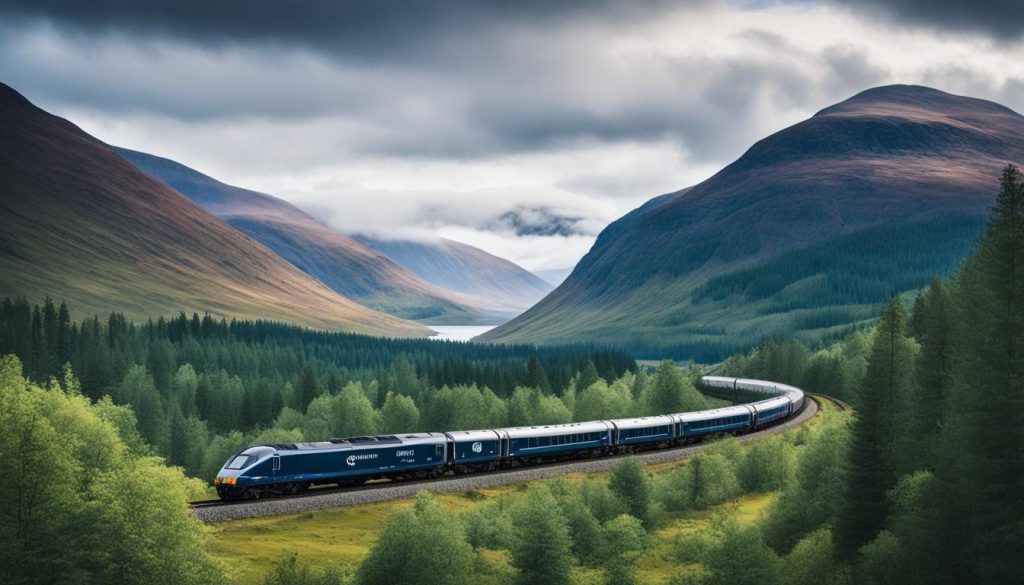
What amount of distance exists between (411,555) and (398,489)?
16.2 metres

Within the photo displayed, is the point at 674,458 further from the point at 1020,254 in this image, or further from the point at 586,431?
the point at 1020,254

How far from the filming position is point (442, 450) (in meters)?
69.0

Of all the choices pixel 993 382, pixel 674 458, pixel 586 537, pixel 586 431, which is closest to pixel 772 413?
pixel 674 458

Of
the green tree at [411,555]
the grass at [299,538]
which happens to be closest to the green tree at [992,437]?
the green tree at [411,555]

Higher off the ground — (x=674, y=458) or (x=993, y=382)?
(x=993, y=382)

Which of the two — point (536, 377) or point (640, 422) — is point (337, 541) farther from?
point (536, 377)

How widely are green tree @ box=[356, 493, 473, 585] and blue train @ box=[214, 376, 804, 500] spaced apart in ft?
42.2

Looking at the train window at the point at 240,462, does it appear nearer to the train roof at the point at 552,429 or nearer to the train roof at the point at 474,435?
the train roof at the point at 474,435

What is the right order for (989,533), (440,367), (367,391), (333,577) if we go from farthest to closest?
(440,367) → (367,391) → (333,577) → (989,533)

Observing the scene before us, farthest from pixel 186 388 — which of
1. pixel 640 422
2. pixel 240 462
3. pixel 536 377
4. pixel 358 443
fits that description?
pixel 240 462

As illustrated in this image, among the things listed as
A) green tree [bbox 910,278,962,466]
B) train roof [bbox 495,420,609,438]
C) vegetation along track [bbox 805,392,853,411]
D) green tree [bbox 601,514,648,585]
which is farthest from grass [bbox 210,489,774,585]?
vegetation along track [bbox 805,392,853,411]

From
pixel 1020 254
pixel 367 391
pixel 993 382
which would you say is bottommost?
pixel 367 391

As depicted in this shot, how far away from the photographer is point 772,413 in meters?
109

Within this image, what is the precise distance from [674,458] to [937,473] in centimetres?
4734
